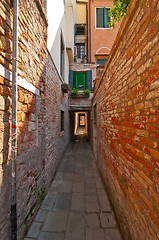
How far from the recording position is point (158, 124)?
1040 millimetres

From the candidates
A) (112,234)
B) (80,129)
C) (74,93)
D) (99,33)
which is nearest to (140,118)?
(112,234)

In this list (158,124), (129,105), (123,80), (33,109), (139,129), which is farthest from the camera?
(33,109)

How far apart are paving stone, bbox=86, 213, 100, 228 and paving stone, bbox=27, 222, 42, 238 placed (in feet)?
3.09

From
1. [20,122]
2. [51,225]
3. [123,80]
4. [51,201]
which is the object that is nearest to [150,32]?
[123,80]

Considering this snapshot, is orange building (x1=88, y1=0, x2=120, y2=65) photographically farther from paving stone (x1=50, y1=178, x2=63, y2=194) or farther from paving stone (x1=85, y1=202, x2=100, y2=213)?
paving stone (x1=85, y1=202, x2=100, y2=213)

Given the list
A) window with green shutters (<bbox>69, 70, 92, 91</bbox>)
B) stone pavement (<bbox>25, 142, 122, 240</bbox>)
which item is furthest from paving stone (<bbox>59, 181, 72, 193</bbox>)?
window with green shutters (<bbox>69, 70, 92, 91</bbox>)

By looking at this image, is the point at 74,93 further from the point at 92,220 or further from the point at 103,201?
the point at 92,220

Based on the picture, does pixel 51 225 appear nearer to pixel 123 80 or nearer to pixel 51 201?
pixel 51 201

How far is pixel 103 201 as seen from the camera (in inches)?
111

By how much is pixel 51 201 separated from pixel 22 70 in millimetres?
3076

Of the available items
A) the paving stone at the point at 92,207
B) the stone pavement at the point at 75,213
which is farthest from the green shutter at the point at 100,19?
the paving stone at the point at 92,207

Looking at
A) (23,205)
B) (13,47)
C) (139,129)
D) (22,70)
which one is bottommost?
(23,205)

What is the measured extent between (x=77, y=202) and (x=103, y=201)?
66 centimetres

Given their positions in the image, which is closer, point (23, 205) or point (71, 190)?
point (23, 205)
